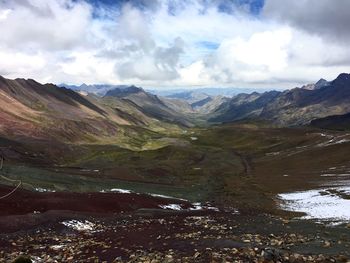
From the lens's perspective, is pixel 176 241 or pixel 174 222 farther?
pixel 174 222

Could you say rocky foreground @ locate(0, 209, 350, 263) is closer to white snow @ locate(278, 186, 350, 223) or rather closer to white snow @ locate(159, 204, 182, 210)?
white snow @ locate(278, 186, 350, 223)

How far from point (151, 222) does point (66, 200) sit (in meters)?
15.2

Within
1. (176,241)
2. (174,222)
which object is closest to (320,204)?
(174,222)

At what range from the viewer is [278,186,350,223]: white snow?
178ft

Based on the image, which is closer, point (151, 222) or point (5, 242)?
point (5, 242)

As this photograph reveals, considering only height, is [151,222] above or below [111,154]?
above

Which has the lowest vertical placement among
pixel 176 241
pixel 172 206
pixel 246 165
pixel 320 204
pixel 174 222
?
pixel 246 165

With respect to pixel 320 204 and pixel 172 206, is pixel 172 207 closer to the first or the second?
pixel 172 206

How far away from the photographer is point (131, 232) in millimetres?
41312

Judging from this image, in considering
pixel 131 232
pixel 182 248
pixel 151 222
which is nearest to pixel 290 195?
pixel 151 222

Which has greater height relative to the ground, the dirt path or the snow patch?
the snow patch

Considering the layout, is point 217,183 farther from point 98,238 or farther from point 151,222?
point 98,238

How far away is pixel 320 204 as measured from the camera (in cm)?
6875

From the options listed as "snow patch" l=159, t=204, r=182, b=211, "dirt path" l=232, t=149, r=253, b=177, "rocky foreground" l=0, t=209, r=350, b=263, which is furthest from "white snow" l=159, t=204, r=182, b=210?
"dirt path" l=232, t=149, r=253, b=177
